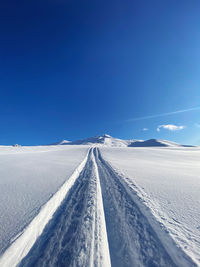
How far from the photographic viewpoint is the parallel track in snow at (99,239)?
1372mm

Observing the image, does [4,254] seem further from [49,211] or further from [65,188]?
[65,188]

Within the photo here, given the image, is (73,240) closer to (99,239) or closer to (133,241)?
(99,239)

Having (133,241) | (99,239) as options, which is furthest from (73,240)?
(133,241)

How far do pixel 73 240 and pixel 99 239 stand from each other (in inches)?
16.0

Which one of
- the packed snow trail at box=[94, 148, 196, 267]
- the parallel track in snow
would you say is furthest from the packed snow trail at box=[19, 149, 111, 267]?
the packed snow trail at box=[94, 148, 196, 267]

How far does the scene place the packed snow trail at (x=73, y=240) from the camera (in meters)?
1.38

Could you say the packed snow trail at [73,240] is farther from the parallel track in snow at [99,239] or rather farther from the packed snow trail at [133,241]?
the packed snow trail at [133,241]

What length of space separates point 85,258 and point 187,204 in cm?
243

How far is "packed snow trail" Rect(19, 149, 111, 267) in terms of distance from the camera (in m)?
1.38

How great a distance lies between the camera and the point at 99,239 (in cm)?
167

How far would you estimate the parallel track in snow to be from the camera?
1.37 meters

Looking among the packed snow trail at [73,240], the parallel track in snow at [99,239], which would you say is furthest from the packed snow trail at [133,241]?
the packed snow trail at [73,240]

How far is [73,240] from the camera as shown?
65.5 inches

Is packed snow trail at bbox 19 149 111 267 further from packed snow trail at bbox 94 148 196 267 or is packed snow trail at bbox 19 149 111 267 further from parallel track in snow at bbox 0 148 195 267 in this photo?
packed snow trail at bbox 94 148 196 267
